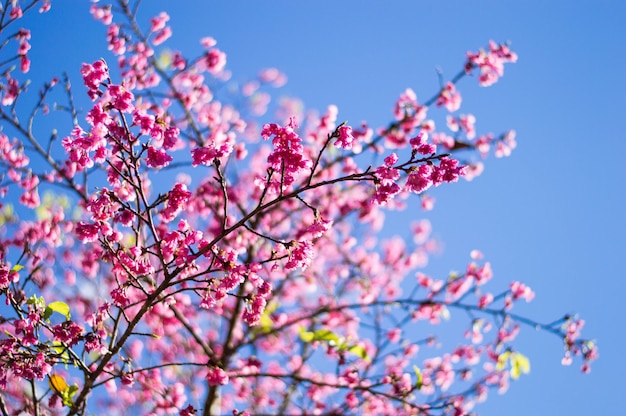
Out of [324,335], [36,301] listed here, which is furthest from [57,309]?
[324,335]

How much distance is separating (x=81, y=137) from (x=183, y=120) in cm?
392

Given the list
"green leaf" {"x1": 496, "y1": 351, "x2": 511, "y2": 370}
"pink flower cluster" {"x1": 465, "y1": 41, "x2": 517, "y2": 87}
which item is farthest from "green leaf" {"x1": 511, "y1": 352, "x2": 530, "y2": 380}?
"pink flower cluster" {"x1": 465, "y1": 41, "x2": 517, "y2": 87}

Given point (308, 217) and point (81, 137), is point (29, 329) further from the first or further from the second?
point (308, 217)

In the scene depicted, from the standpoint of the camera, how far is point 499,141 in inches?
330

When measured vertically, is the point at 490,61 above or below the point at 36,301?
above

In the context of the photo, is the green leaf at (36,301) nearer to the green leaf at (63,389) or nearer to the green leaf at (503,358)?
the green leaf at (63,389)

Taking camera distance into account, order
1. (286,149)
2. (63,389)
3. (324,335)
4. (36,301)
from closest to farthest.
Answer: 1. (286,149)
2. (36,301)
3. (63,389)
4. (324,335)

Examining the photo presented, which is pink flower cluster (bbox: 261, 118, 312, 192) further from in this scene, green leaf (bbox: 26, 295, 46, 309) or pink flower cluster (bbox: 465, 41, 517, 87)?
pink flower cluster (bbox: 465, 41, 517, 87)

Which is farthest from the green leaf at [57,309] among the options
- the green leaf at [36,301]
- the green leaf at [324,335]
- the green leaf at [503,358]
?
the green leaf at [503,358]

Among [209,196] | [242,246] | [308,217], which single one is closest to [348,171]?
[308,217]

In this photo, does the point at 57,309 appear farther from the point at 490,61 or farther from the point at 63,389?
the point at 490,61

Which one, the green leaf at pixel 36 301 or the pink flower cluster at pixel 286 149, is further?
the green leaf at pixel 36 301

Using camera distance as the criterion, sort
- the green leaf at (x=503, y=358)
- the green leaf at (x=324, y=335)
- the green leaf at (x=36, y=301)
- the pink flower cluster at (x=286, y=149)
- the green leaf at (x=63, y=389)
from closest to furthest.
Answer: the pink flower cluster at (x=286, y=149) → the green leaf at (x=36, y=301) → the green leaf at (x=63, y=389) → the green leaf at (x=324, y=335) → the green leaf at (x=503, y=358)

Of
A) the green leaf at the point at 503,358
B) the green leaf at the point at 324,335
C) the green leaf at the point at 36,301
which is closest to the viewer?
the green leaf at the point at 36,301
